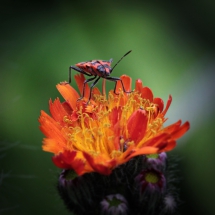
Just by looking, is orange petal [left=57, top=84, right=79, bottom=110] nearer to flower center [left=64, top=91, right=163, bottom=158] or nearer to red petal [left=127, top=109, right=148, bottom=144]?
flower center [left=64, top=91, right=163, bottom=158]

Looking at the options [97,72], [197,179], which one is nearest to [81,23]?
[197,179]

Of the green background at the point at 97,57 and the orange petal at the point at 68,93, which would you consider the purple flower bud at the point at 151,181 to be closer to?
the orange petal at the point at 68,93

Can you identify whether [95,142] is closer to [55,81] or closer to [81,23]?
[55,81]

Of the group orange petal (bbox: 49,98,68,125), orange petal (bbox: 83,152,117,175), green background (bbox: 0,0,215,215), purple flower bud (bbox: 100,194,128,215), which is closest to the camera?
orange petal (bbox: 83,152,117,175)

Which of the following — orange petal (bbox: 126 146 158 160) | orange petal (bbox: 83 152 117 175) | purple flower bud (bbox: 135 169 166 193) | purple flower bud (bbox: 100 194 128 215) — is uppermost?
orange petal (bbox: 126 146 158 160)

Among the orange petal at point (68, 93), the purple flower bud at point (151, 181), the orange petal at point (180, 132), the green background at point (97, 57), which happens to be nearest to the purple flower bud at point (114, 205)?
the purple flower bud at point (151, 181)

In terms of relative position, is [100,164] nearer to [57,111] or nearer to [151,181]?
[151,181]

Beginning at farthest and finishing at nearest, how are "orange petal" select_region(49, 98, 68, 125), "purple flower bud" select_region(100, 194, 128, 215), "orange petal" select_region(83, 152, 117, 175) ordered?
"orange petal" select_region(49, 98, 68, 125)
"purple flower bud" select_region(100, 194, 128, 215)
"orange petal" select_region(83, 152, 117, 175)

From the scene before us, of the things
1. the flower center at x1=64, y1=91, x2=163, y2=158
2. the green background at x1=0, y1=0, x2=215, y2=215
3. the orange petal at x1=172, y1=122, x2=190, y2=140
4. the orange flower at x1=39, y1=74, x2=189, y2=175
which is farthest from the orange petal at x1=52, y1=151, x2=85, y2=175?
the green background at x1=0, y1=0, x2=215, y2=215
